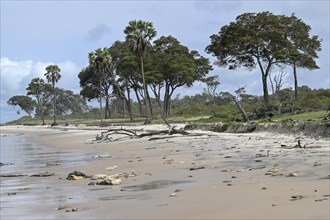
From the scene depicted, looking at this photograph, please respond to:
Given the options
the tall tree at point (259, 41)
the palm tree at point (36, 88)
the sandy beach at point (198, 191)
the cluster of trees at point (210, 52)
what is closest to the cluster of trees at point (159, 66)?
the cluster of trees at point (210, 52)

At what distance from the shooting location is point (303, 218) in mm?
4914

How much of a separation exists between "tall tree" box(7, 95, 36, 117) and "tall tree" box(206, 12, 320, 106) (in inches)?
3715

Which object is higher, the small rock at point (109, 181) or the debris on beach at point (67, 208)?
the small rock at point (109, 181)

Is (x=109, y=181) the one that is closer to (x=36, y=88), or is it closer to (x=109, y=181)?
(x=109, y=181)

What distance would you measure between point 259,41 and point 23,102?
99679 millimetres

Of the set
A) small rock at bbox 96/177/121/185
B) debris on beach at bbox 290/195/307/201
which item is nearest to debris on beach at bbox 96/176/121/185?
small rock at bbox 96/177/121/185

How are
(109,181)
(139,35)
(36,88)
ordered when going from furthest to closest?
(36,88) → (139,35) → (109,181)

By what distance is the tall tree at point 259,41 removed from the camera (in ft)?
131

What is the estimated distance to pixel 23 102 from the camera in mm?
126500

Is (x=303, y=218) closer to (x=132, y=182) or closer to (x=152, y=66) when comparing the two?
(x=132, y=182)

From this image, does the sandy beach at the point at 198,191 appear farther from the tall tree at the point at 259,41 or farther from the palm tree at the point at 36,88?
the palm tree at the point at 36,88

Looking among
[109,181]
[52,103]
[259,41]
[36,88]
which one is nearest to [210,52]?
[259,41]

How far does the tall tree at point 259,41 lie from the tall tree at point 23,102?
94367mm

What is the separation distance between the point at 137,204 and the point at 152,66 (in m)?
54.2
